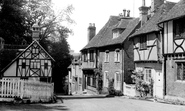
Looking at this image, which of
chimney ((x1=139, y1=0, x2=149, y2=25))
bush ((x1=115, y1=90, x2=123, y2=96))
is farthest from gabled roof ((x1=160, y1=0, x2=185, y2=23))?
bush ((x1=115, y1=90, x2=123, y2=96))

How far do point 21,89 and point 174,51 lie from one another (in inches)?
491

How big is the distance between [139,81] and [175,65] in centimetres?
534

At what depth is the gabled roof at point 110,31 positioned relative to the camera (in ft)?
92.5

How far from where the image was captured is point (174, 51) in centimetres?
1812

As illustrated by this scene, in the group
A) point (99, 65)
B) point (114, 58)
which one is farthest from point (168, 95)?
point (99, 65)

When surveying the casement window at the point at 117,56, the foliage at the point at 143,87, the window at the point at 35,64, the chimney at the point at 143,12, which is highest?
the chimney at the point at 143,12

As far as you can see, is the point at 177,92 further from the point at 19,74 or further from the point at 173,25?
the point at 19,74

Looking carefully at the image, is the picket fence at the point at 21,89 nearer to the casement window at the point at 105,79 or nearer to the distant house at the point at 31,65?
the distant house at the point at 31,65

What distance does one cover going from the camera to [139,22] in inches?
1092

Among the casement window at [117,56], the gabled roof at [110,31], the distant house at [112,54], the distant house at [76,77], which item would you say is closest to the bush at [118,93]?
the distant house at [112,54]

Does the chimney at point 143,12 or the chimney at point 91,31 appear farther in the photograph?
the chimney at point 91,31

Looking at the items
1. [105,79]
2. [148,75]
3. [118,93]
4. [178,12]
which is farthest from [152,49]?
[105,79]

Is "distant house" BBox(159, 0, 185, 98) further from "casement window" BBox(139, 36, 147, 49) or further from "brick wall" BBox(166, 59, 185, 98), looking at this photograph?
"casement window" BBox(139, 36, 147, 49)

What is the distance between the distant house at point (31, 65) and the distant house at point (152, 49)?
11830mm
